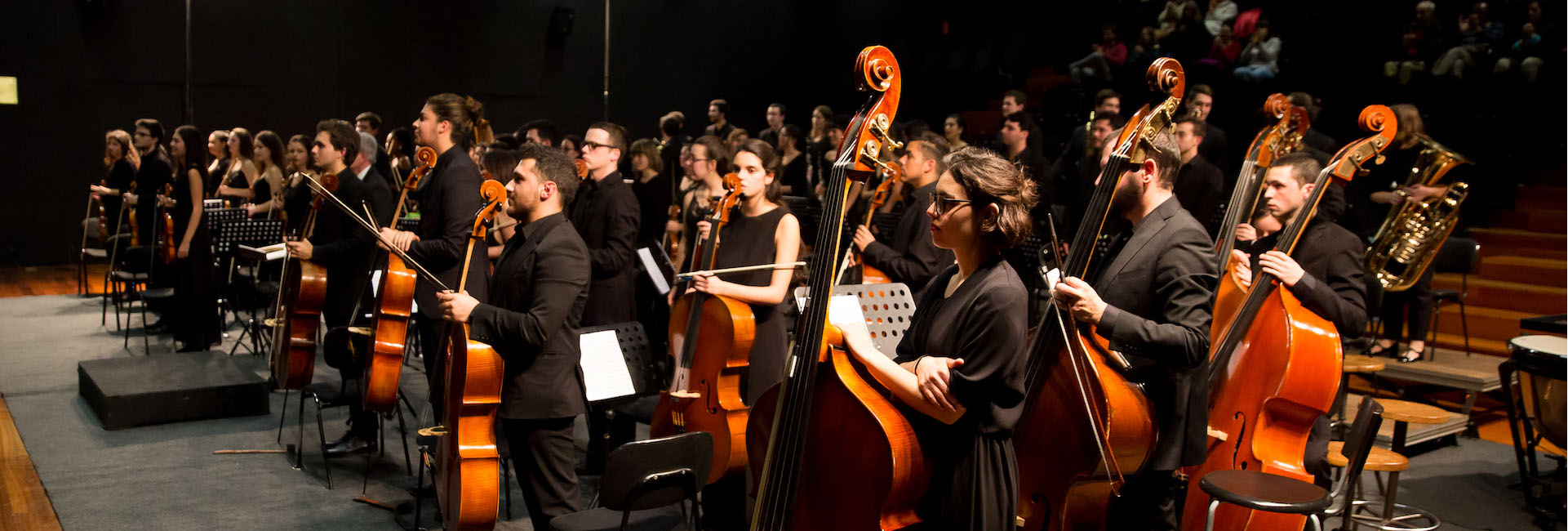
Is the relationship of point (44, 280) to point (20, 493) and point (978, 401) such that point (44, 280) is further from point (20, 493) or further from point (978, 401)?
point (978, 401)

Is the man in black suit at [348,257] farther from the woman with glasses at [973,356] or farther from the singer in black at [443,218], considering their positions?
the woman with glasses at [973,356]

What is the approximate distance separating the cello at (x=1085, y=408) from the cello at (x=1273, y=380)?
0.67m

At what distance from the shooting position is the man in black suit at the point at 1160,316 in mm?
2607

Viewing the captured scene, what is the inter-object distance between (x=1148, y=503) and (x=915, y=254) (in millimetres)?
1703

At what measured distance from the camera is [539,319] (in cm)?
327

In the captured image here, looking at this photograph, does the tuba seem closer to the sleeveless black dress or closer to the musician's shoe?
the sleeveless black dress

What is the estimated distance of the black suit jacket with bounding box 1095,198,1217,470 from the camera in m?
2.59

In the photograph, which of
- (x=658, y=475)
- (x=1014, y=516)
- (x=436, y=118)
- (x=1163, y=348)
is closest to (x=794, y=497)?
(x=1014, y=516)

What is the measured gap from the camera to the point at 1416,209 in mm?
5977

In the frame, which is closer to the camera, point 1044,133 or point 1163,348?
point 1163,348

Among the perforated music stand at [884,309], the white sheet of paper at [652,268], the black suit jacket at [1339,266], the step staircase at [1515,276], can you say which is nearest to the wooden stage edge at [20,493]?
the white sheet of paper at [652,268]

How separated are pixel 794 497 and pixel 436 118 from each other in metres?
3.06

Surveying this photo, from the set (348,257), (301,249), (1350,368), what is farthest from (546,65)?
(1350,368)

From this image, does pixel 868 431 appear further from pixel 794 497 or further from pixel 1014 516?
pixel 1014 516
